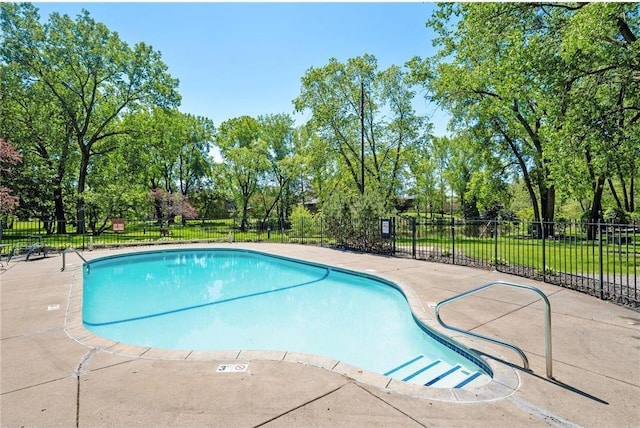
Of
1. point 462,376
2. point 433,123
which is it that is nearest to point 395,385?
point 462,376

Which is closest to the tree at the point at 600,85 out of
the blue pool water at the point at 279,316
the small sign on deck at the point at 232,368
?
the blue pool water at the point at 279,316

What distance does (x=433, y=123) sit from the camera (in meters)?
22.3

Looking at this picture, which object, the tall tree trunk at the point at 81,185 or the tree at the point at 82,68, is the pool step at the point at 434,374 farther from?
the tall tree trunk at the point at 81,185

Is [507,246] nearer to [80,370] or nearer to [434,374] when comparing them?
[434,374]

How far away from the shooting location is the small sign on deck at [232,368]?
3.41 metres

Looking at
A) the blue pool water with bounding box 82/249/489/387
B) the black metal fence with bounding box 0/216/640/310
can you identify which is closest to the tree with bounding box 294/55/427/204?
the black metal fence with bounding box 0/216/640/310

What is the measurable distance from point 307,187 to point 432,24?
27039 mm

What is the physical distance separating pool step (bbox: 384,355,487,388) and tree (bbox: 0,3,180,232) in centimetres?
2011

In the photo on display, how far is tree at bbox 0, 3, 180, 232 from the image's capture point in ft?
64.9

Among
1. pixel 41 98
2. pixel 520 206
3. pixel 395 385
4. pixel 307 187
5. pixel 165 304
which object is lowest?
pixel 165 304

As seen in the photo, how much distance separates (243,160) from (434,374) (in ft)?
80.9

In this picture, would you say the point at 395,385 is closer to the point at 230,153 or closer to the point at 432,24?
the point at 432,24

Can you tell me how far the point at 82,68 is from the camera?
21.8 m

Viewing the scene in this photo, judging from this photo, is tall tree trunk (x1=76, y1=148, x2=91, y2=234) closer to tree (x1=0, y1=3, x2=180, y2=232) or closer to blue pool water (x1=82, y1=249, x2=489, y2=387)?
tree (x1=0, y1=3, x2=180, y2=232)
